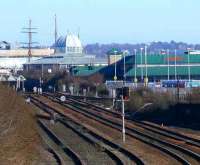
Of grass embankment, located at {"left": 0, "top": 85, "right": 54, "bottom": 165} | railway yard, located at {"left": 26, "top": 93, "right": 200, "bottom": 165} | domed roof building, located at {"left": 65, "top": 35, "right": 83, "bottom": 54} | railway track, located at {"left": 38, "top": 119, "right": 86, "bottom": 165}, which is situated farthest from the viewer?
domed roof building, located at {"left": 65, "top": 35, "right": 83, "bottom": 54}

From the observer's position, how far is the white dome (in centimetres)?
18524

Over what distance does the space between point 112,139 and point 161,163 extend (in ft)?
28.9

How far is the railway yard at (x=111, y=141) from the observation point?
892 inches

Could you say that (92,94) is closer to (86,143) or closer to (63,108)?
(63,108)

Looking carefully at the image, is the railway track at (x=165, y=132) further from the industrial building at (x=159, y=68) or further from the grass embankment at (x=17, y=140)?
the industrial building at (x=159, y=68)

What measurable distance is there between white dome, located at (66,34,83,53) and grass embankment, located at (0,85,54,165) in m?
157

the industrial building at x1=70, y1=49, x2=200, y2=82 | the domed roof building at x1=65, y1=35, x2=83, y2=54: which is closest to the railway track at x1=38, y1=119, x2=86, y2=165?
the industrial building at x1=70, y1=49, x2=200, y2=82

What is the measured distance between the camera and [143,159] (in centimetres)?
2223

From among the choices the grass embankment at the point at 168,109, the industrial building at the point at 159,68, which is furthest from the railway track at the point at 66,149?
the industrial building at the point at 159,68

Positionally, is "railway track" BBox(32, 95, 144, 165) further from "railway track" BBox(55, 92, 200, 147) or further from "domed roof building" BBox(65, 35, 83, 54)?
"domed roof building" BBox(65, 35, 83, 54)

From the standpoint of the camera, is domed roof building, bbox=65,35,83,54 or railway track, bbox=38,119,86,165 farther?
domed roof building, bbox=65,35,83,54

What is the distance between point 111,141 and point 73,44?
158713mm

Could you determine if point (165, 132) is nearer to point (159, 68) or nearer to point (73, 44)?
point (159, 68)

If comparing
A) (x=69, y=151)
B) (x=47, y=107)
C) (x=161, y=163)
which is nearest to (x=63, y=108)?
(x=47, y=107)
